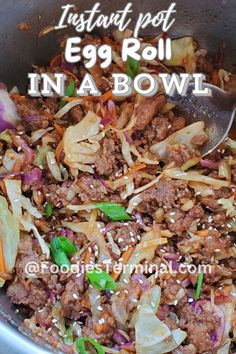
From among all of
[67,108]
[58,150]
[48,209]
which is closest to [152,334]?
[48,209]

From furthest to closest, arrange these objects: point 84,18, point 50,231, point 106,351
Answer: point 84,18 → point 50,231 → point 106,351

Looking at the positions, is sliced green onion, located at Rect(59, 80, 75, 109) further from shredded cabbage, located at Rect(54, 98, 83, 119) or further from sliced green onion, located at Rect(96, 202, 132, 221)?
sliced green onion, located at Rect(96, 202, 132, 221)

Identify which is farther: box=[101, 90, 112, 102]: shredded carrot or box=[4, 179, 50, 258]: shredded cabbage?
box=[101, 90, 112, 102]: shredded carrot

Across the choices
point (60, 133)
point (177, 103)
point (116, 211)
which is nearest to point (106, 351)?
point (116, 211)

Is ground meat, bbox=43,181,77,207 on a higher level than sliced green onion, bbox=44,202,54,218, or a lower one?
higher

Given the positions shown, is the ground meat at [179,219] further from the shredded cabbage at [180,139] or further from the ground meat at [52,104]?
the ground meat at [52,104]

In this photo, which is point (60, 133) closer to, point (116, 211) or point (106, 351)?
point (116, 211)

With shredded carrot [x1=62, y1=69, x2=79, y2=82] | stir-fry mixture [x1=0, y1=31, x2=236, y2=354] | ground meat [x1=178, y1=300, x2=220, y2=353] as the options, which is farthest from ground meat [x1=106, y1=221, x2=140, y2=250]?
shredded carrot [x1=62, y1=69, x2=79, y2=82]

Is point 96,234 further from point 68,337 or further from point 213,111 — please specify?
point 213,111
